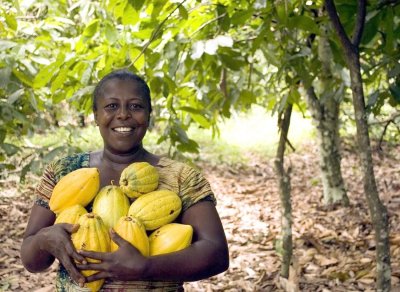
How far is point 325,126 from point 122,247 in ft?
11.3

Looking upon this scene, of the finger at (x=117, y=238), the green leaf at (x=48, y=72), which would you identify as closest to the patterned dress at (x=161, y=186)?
the finger at (x=117, y=238)

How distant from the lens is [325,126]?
4.39 meters

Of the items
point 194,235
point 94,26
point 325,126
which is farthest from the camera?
point 325,126

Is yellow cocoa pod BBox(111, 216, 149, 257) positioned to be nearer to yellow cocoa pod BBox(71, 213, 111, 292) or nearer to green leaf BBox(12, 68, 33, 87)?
yellow cocoa pod BBox(71, 213, 111, 292)

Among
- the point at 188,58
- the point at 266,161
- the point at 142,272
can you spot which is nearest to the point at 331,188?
the point at 188,58

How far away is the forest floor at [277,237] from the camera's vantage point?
10.3ft

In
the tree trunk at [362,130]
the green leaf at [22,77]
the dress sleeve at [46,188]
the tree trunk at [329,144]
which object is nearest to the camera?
the dress sleeve at [46,188]

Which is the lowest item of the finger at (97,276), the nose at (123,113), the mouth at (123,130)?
the finger at (97,276)

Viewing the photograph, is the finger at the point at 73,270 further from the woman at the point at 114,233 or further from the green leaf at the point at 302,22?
the green leaf at the point at 302,22

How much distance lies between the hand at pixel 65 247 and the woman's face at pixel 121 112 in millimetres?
318

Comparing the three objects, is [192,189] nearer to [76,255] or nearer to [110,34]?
[76,255]

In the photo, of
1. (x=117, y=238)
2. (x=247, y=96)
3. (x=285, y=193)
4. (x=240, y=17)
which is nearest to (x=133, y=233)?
(x=117, y=238)

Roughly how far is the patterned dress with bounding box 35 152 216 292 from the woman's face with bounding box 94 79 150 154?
12 cm

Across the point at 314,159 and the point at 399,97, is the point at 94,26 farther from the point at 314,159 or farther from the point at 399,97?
the point at 314,159
